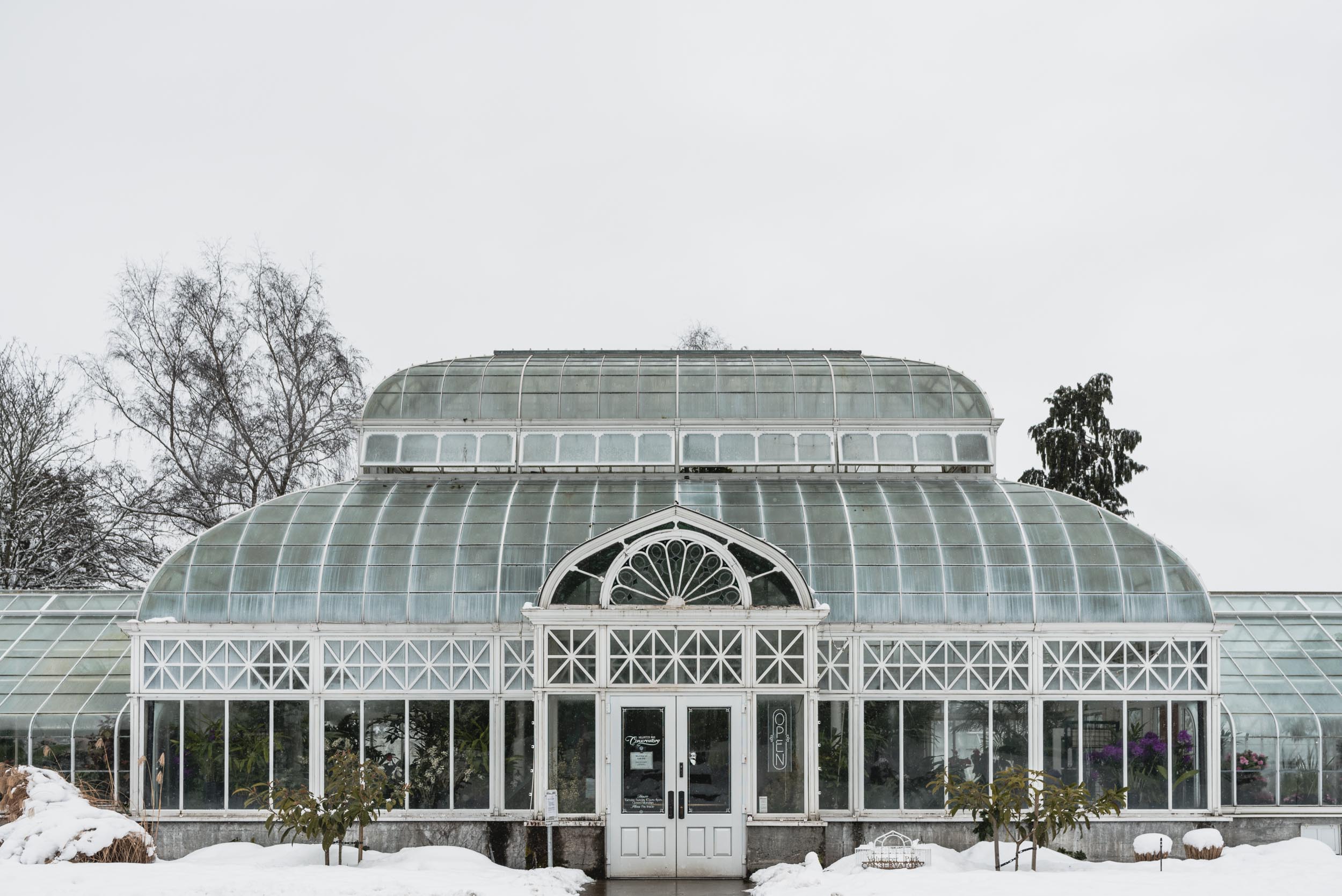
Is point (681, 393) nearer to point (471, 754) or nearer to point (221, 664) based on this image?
point (471, 754)

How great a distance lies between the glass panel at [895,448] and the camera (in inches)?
1024

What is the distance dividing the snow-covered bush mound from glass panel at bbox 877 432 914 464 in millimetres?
13815

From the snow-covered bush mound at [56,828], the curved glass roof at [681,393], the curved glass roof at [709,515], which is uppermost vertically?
the curved glass roof at [681,393]

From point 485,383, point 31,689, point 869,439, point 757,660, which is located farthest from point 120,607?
point 869,439

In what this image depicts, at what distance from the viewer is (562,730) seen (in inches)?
867

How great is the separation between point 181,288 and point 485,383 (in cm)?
1654

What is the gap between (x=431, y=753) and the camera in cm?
2253

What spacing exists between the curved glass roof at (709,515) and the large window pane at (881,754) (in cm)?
144

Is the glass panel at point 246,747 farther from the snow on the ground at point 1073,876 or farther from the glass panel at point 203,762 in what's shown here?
the snow on the ground at point 1073,876

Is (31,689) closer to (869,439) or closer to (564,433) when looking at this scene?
(564,433)

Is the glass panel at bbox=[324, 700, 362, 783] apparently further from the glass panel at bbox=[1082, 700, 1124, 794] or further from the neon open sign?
the glass panel at bbox=[1082, 700, 1124, 794]

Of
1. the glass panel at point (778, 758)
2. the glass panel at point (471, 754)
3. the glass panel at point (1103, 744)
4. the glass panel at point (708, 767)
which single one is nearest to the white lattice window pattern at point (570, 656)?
the glass panel at point (471, 754)

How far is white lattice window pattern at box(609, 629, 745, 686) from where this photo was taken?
2189 centimetres

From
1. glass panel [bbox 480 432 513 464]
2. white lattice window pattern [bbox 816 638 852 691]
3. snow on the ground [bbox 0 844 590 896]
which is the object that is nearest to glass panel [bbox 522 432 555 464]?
glass panel [bbox 480 432 513 464]
